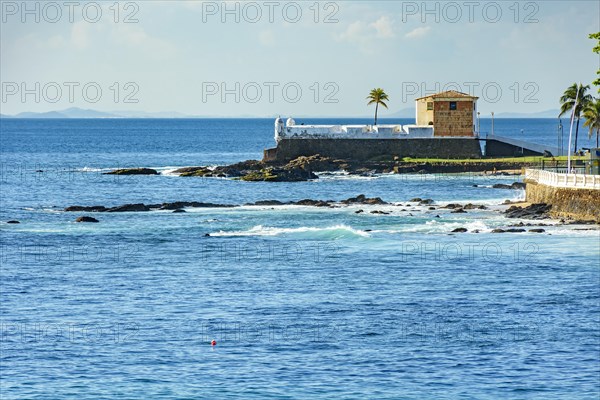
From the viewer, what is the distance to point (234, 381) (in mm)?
35875

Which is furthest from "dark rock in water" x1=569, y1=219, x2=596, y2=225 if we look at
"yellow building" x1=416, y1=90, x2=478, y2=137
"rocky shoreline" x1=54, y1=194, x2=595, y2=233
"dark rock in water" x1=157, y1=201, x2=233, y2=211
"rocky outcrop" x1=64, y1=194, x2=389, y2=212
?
"yellow building" x1=416, y1=90, x2=478, y2=137

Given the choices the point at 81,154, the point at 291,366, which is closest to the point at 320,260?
the point at 291,366

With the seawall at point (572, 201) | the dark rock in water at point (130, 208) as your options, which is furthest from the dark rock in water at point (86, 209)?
the seawall at point (572, 201)

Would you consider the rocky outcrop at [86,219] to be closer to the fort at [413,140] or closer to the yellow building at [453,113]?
the fort at [413,140]

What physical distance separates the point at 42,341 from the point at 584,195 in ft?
129

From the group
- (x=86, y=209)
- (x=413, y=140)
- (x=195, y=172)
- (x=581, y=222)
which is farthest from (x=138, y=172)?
(x=581, y=222)

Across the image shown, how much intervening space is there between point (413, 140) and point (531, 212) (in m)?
52.1

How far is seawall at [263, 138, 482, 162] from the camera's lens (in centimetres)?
12688

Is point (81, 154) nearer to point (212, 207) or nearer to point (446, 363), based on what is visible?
point (212, 207)

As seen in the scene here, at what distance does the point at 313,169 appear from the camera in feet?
408

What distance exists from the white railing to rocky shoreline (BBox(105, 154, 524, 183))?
36922 millimetres

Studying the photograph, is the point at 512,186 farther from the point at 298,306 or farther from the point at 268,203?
the point at 298,306

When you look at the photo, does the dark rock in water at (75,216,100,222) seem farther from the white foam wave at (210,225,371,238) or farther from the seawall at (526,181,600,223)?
the seawall at (526,181,600,223)

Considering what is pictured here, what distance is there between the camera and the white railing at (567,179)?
69.4 meters
